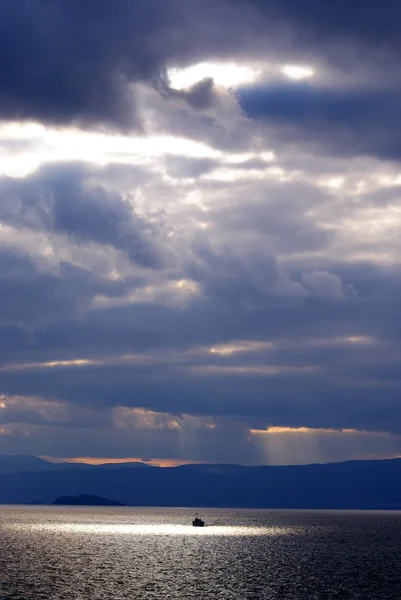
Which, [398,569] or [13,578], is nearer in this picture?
[13,578]

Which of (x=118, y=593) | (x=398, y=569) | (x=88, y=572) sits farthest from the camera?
(x=398, y=569)

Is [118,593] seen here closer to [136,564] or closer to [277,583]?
[277,583]

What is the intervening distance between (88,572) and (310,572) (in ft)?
149

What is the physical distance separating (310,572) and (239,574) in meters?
15.6

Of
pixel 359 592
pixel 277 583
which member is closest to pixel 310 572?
pixel 277 583

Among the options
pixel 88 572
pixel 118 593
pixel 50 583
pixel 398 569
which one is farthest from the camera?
pixel 398 569

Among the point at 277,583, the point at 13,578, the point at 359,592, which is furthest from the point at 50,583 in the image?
the point at 359,592

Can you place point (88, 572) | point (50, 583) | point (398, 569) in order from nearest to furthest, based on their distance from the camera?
point (50, 583) → point (88, 572) → point (398, 569)

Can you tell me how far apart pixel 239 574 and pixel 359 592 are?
3815 cm

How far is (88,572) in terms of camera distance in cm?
17475

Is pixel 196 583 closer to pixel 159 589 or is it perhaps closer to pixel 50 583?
pixel 159 589

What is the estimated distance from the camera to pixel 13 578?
515 feet

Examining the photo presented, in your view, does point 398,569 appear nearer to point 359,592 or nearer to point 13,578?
point 359,592

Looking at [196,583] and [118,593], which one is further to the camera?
[196,583]
